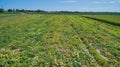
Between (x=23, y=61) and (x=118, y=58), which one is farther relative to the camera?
(x=118, y=58)

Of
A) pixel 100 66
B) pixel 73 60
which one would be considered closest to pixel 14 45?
pixel 73 60

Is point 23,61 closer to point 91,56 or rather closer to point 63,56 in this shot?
point 63,56

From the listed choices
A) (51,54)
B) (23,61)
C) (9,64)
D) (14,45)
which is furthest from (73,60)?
(14,45)

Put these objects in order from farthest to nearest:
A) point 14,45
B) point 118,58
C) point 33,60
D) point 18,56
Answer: point 14,45, point 118,58, point 18,56, point 33,60

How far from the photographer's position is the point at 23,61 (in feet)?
31.1

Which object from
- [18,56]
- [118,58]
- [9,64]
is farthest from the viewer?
[118,58]

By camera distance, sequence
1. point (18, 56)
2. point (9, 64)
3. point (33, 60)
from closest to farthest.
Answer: point (9, 64) → point (33, 60) → point (18, 56)

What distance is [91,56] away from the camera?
36.9ft

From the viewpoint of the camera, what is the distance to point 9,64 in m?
8.94

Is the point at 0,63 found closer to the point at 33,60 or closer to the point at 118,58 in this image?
the point at 33,60

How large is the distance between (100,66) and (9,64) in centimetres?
485

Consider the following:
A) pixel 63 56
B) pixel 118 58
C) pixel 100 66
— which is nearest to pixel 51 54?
pixel 63 56

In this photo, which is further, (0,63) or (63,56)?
(63,56)

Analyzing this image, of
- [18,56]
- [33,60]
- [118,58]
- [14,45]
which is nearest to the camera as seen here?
[33,60]
